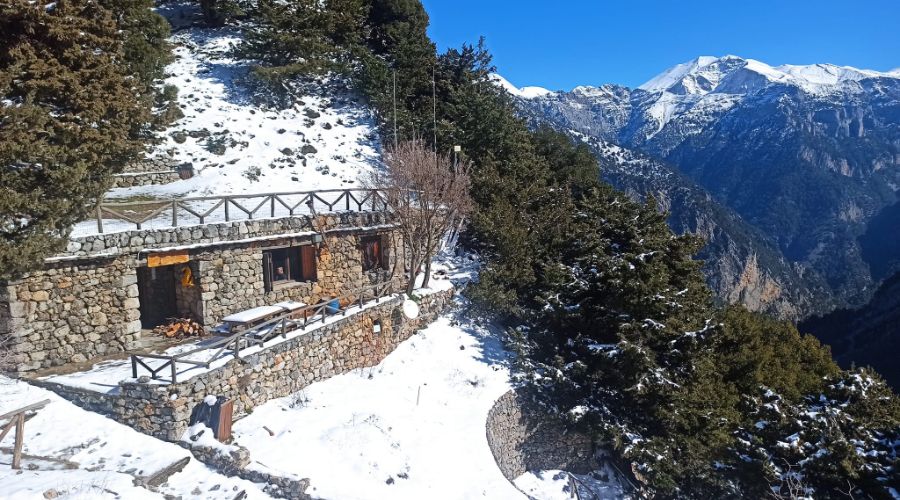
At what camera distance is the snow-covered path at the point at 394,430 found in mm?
10766

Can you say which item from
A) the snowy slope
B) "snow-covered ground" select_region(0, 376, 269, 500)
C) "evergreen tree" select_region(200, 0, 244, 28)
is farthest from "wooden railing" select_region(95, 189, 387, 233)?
"evergreen tree" select_region(200, 0, 244, 28)

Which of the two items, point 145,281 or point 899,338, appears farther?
point 899,338

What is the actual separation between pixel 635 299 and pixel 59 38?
16217mm

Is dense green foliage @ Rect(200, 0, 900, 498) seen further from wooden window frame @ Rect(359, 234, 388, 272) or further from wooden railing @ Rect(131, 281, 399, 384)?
wooden railing @ Rect(131, 281, 399, 384)

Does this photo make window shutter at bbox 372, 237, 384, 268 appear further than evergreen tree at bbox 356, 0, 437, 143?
No

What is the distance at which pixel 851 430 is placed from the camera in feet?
45.8

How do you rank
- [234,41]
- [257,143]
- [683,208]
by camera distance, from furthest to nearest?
[683,208]
[234,41]
[257,143]

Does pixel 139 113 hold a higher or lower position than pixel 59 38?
lower

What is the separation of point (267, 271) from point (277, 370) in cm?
403

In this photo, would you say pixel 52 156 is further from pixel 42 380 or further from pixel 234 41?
pixel 234 41

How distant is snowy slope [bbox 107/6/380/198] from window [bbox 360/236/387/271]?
22.9 ft

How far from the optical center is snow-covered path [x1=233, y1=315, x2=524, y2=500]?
10766 millimetres

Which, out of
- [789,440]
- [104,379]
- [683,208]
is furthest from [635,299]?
[683,208]

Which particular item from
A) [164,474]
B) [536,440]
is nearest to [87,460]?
[164,474]
